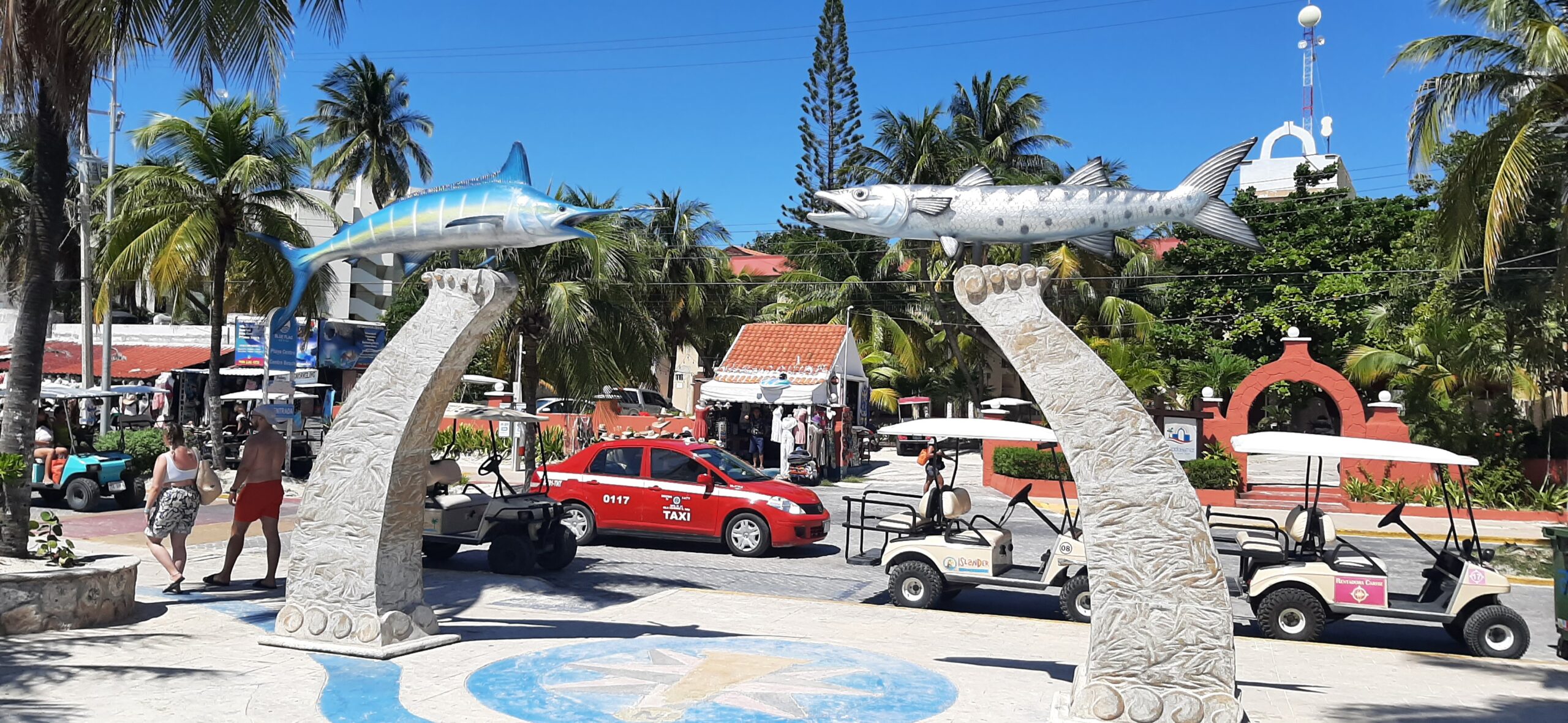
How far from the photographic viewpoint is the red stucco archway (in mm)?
21516

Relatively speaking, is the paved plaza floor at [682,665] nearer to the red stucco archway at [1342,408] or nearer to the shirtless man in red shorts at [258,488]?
the shirtless man in red shorts at [258,488]

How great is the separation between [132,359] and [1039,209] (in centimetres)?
3609

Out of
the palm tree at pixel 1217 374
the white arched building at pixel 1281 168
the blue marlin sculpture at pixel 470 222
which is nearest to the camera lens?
the blue marlin sculpture at pixel 470 222

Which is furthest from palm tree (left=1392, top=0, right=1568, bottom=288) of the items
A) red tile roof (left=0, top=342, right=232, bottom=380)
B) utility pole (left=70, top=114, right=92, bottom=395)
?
red tile roof (left=0, top=342, right=232, bottom=380)

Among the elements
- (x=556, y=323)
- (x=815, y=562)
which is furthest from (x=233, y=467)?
(x=815, y=562)

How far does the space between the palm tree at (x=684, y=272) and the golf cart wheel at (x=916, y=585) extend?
3129 centimetres

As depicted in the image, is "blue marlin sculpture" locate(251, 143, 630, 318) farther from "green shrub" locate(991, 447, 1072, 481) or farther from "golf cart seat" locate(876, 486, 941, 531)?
"green shrub" locate(991, 447, 1072, 481)

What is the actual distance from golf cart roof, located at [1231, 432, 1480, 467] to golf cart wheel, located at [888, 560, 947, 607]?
10.6ft

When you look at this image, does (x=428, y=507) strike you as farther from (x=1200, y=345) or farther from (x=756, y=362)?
(x=1200, y=345)

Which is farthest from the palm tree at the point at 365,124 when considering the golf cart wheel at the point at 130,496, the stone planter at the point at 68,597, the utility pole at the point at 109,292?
the stone planter at the point at 68,597

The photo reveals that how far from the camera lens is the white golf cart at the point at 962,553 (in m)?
10.9

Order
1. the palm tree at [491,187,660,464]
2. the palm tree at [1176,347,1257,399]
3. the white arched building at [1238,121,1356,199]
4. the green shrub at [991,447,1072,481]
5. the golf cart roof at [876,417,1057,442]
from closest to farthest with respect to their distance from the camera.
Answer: the golf cart roof at [876,417,1057,442] → the palm tree at [491,187,660,464] → the green shrub at [991,447,1072,481] → the palm tree at [1176,347,1257,399] → the white arched building at [1238,121,1356,199]

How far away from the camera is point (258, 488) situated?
10.8m

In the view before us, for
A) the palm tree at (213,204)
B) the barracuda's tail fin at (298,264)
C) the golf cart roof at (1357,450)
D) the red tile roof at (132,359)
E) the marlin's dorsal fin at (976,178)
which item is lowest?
the golf cart roof at (1357,450)
